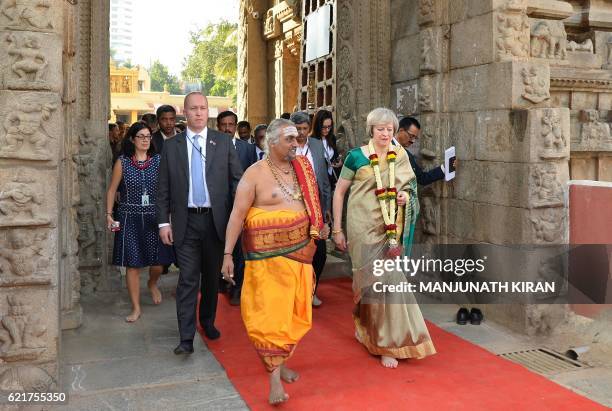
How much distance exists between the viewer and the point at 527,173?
518 cm

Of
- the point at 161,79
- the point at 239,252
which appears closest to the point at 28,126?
the point at 239,252

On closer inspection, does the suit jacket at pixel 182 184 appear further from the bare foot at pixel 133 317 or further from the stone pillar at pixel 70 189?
the bare foot at pixel 133 317

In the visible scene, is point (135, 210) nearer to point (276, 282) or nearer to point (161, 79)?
point (276, 282)

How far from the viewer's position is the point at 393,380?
13.9 ft

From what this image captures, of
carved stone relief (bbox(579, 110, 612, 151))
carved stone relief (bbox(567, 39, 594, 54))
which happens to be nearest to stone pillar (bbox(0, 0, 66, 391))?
carved stone relief (bbox(579, 110, 612, 151))

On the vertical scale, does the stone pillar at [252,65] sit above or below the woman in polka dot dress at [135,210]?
above

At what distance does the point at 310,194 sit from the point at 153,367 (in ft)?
5.55

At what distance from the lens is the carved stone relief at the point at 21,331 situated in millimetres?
3613

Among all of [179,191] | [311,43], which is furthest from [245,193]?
[311,43]

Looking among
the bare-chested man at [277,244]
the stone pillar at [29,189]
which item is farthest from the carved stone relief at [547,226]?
the stone pillar at [29,189]

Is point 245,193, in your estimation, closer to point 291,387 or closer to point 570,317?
point 291,387

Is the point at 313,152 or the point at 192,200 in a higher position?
the point at 313,152

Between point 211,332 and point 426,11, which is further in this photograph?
point 426,11

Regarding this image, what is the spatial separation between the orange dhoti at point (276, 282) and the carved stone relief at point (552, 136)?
93.1 inches
